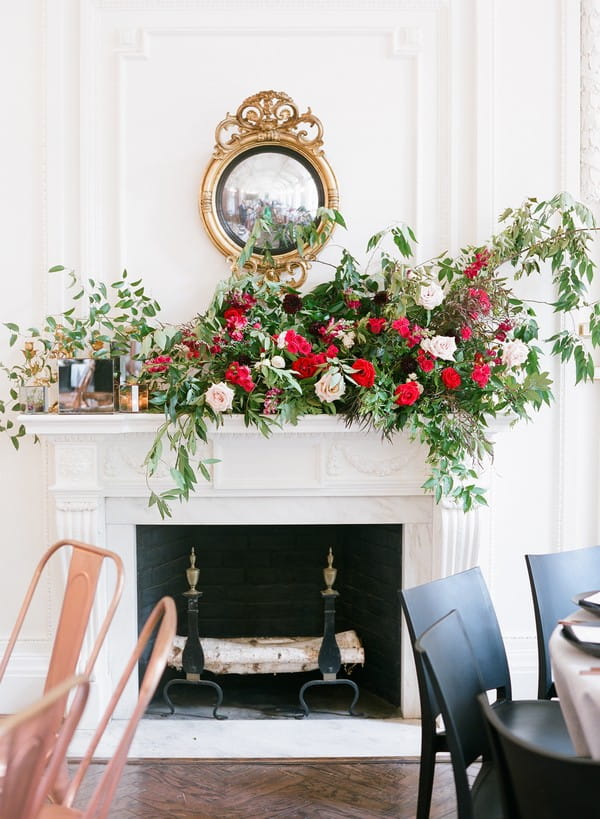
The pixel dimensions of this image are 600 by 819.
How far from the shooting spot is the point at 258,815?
224 cm

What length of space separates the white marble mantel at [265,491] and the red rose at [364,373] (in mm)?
243

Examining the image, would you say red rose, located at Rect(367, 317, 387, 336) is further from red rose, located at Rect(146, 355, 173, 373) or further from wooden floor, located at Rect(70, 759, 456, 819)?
wooden floor, located at Rect(70, 759, 456, 819)

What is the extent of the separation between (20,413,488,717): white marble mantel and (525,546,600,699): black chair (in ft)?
1.81

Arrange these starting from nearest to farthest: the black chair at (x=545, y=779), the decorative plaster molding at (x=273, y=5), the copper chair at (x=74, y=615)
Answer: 1. the black chair at (x=545, y=779)
2. the copper chair at (x=74, y=615)
3. the decorative plaster molding at (x=273, y=5)

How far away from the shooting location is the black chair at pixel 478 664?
1.78 m

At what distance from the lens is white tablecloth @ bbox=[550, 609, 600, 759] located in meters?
1.30

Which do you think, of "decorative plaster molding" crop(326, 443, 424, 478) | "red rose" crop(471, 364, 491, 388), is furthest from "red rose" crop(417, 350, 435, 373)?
"decorative plaster molding" crop(326, 443, 424, 478)

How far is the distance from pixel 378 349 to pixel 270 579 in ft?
3.89

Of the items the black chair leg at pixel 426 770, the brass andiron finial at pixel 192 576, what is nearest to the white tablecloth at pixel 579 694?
the black chair leg at pixel 426 770

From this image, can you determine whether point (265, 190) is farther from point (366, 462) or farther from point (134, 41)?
point (366, 462)

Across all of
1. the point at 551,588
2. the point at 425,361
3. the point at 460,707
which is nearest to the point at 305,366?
the point at 425,361

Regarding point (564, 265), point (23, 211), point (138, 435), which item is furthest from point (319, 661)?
point (23, 211)

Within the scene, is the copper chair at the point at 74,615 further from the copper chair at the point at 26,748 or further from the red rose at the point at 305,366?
the red rose at the point at 305,366

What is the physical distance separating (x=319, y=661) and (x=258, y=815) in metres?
0.80
